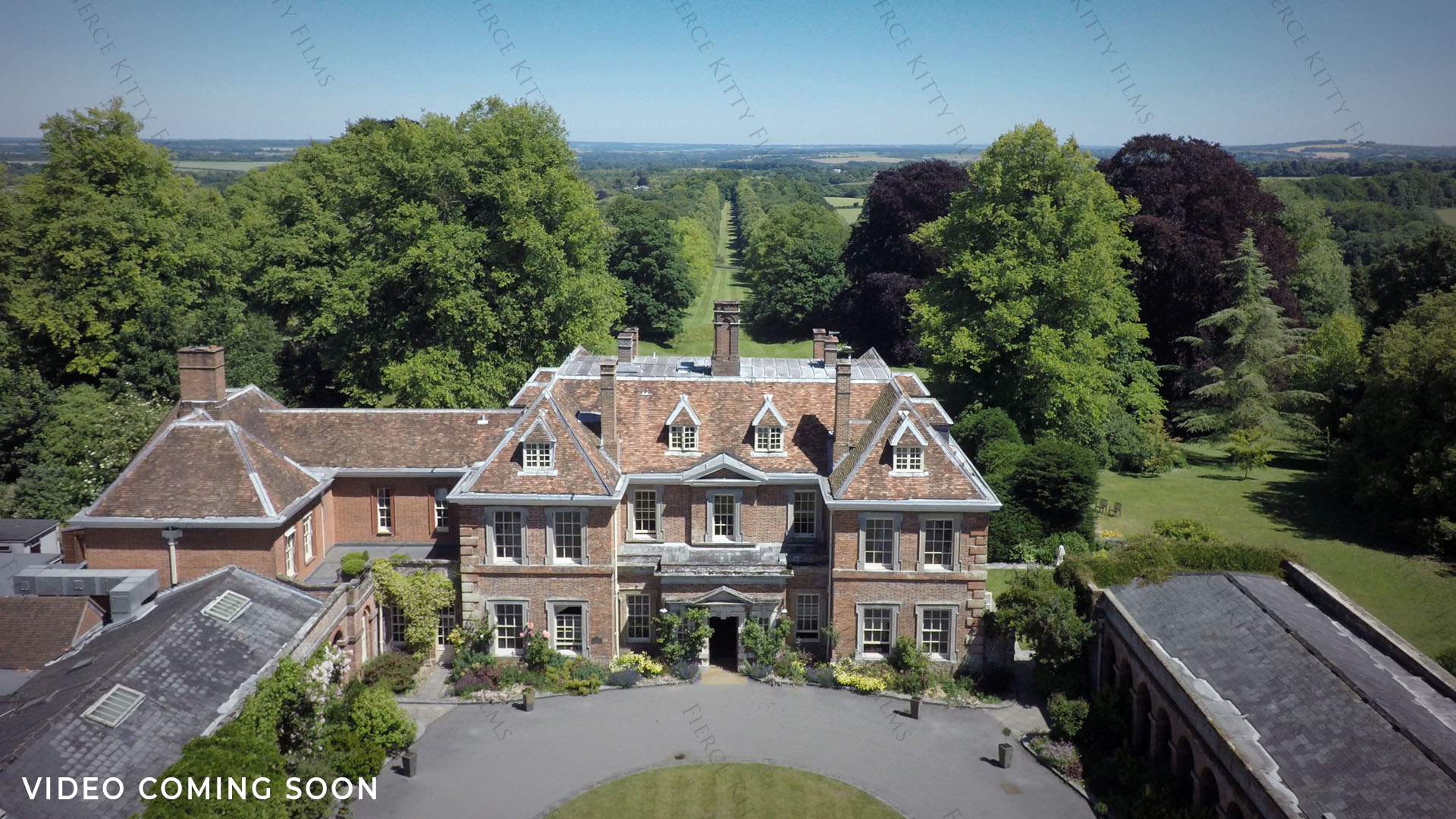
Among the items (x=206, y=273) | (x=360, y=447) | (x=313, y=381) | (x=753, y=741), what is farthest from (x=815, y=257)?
(x=753, y=741)

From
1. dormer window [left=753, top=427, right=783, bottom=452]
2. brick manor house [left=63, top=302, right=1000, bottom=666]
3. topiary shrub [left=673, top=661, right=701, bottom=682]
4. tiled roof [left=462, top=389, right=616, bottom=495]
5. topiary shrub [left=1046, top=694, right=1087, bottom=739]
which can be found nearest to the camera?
topiary shrub [left=1046, top=694, right=1087, bottom=739]

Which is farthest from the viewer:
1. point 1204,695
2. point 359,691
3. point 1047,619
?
point 1047,619

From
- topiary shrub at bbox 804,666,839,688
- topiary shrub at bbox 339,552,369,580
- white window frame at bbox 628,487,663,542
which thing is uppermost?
white window frame at bbox 628,487,663,542

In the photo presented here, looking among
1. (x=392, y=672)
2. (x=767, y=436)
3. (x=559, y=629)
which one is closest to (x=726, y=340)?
(x=767, y=436)

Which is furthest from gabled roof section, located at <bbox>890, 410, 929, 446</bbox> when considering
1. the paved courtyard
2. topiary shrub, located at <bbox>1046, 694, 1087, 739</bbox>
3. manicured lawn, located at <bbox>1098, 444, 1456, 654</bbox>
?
manicured lawn, located at <bbox>1098, 444, 1456, 654</bbox>

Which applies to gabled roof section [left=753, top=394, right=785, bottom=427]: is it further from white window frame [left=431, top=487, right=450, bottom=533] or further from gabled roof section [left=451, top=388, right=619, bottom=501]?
white window frame [left=431, top=487, right=450, bottom=533]

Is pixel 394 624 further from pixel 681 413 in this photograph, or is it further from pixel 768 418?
pixel 768 418

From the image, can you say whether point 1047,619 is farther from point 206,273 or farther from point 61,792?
point 206,273
